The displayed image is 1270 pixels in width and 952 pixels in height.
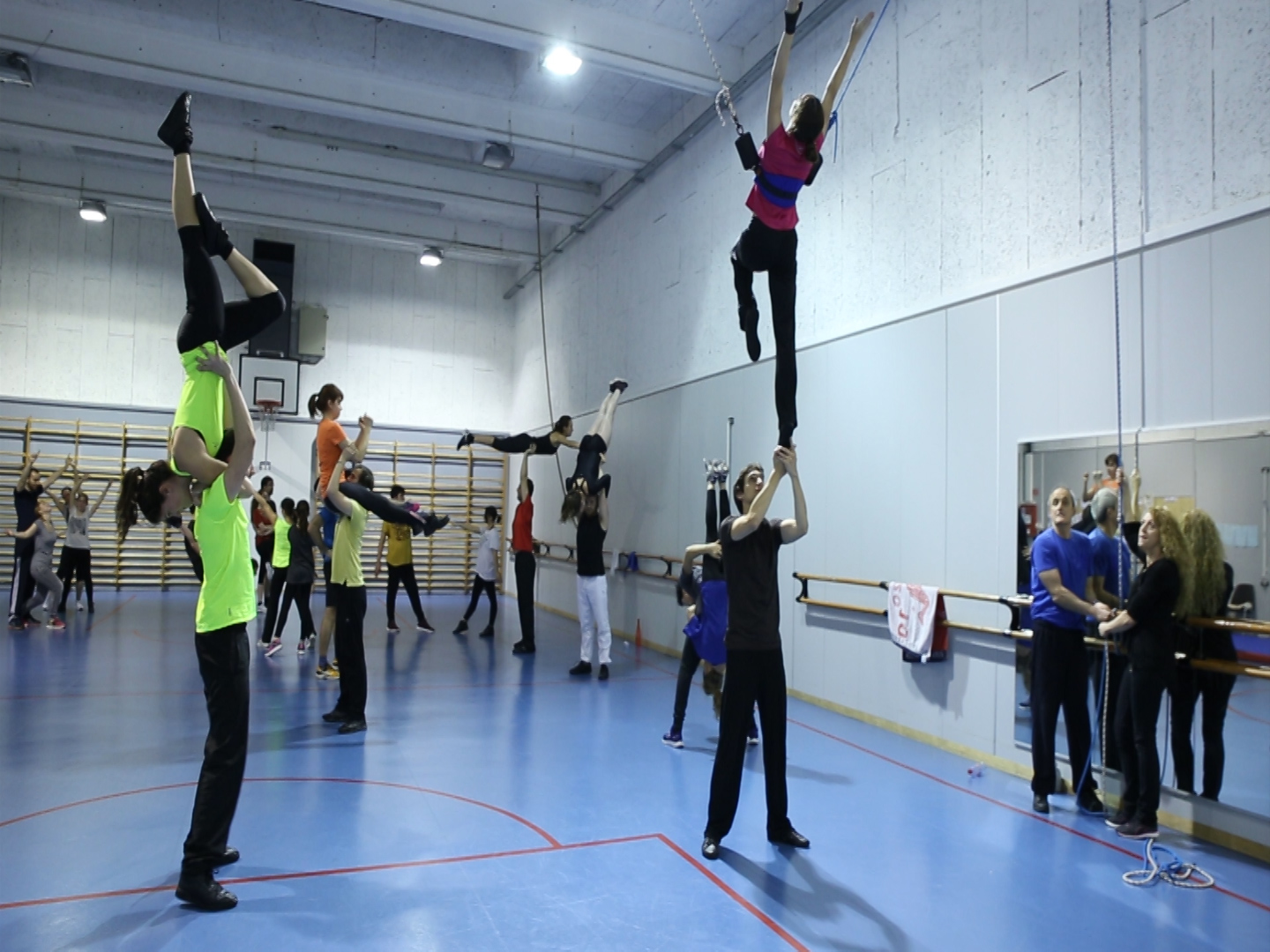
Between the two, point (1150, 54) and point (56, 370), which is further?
point (56, 370)

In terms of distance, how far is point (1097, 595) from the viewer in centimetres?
440

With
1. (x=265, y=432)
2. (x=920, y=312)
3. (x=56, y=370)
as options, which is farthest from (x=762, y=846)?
(x=56, y=370)

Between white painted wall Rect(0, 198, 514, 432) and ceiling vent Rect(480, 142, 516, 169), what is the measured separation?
5649mm

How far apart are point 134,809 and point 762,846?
296 cm

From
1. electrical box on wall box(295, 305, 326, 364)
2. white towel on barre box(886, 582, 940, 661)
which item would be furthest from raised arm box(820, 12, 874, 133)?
electrical box on wall box(295, 305, 326, 364)

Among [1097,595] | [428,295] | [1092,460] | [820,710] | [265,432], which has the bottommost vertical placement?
[820,710]

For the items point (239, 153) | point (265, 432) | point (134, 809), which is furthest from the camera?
point (265, 432)

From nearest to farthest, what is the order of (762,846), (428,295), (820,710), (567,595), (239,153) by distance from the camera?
(762,846) → (820,710) → (239,153) → (567,595) → (428,295)

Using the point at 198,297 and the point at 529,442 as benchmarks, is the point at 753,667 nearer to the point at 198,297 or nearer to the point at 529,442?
the point at 198,297

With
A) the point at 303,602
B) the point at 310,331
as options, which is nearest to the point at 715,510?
the point at 303,602

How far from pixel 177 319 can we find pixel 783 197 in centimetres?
1323

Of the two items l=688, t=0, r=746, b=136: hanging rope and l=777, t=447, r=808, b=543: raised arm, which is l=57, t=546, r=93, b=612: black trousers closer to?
l=688, t=0, r=746, b=136: hanging rope

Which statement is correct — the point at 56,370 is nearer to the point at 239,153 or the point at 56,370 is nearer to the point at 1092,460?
the point at 239,153

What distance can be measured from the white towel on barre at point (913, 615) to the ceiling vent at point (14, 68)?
917 centimetres
